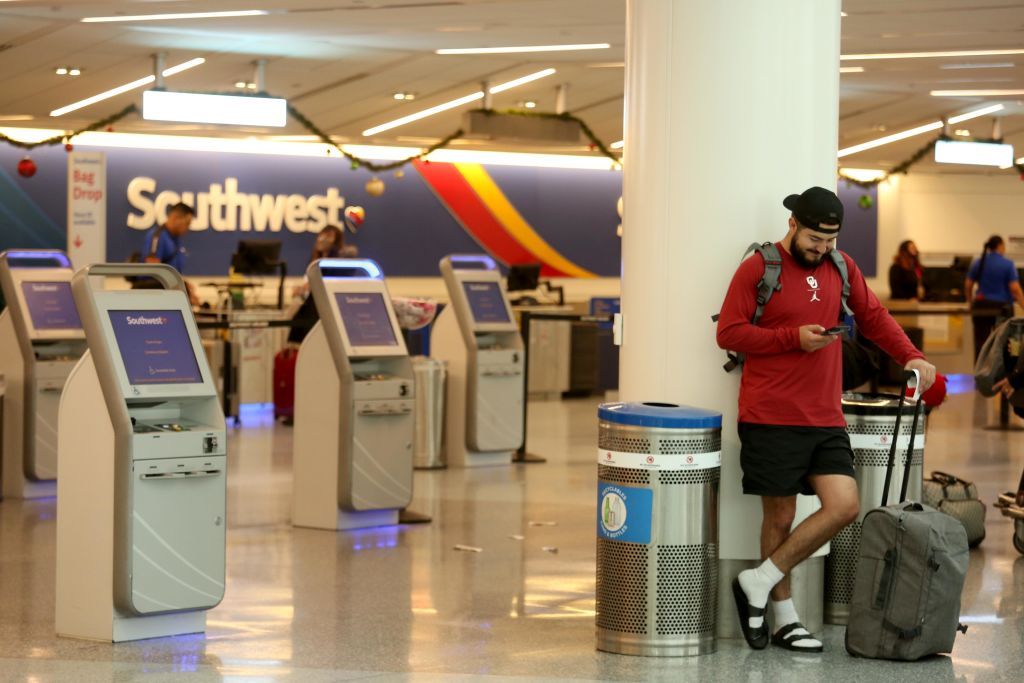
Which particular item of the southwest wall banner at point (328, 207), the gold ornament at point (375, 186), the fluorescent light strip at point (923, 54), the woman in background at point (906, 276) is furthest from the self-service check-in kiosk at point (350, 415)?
the woman in background at point (906, 276)

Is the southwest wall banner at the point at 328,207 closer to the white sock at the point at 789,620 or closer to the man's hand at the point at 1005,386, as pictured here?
the man's hand at the point at 1005,386

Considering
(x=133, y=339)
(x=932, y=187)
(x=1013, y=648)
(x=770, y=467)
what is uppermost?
(x=932, y=187)

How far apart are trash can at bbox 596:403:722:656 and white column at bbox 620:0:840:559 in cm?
38

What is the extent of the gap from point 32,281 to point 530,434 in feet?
16.9

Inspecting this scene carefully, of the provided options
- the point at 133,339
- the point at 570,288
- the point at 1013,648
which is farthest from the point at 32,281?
the point at 570,288

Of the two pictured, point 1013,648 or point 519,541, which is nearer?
point 1013,648

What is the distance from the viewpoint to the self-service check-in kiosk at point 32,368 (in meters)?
9.35

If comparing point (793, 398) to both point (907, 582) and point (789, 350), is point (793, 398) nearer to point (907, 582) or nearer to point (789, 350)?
point (789, 350)

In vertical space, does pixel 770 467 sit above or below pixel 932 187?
below

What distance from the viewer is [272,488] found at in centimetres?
991

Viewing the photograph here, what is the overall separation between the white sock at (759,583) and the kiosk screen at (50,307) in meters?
5.19

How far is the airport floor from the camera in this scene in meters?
5.46

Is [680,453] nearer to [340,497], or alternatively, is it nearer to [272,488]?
[340,497]

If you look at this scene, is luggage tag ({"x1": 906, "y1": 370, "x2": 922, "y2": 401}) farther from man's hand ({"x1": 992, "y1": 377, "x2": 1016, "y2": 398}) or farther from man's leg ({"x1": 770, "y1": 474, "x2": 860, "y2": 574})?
man's hand ({"x1": 992, "y1": 377, "x2": 1016, "y2": 398})
